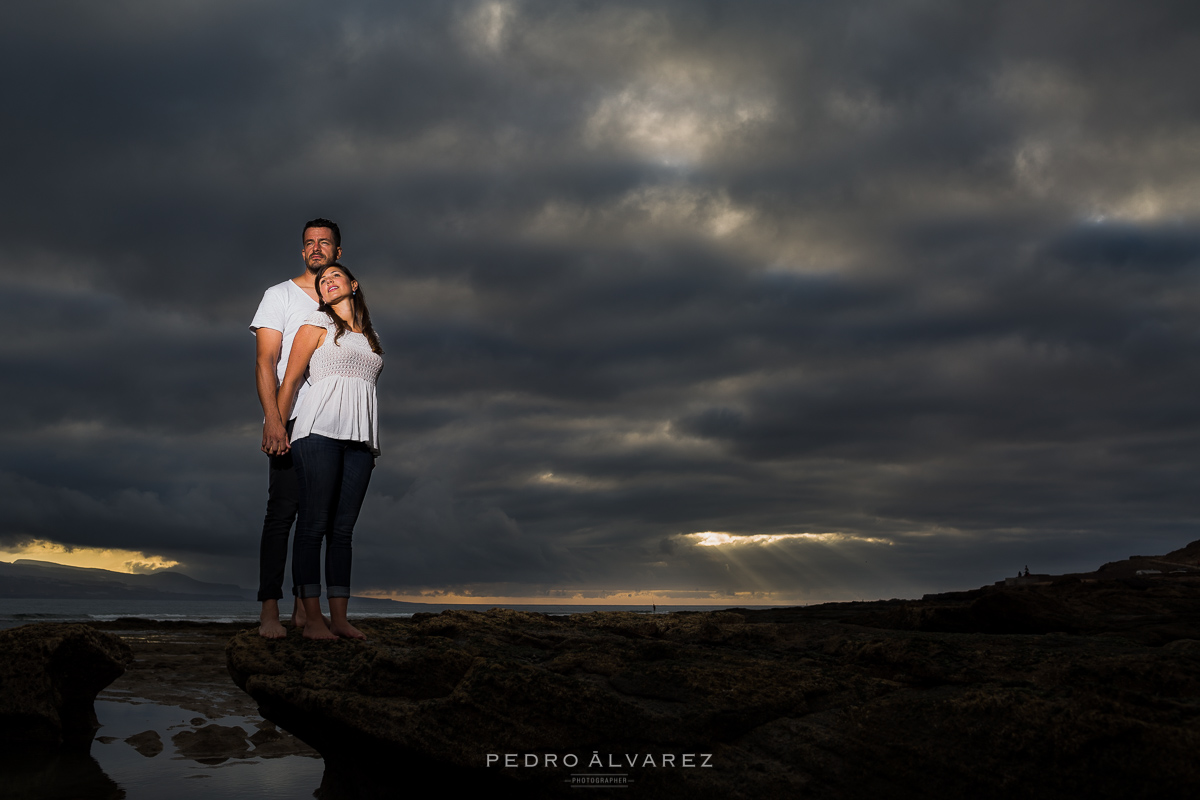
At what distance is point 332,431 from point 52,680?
457 centimetres

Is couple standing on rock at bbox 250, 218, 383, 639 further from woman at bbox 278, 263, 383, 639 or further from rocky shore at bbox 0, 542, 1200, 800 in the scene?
rocky shore at bbox 0, 542, 1200, 800

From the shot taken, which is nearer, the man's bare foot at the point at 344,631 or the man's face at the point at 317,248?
the man's bare foot at the point at 344,631

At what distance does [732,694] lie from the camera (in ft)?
10.3

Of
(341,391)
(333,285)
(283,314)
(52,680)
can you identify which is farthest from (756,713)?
(52,680)

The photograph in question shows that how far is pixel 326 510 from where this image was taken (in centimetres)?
438

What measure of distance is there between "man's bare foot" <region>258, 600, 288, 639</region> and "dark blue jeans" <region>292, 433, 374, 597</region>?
0.86 feet

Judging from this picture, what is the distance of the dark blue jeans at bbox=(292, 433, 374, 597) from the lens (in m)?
4.33

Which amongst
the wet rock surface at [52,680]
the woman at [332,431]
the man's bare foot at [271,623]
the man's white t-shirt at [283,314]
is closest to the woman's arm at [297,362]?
the woman at [332,431]

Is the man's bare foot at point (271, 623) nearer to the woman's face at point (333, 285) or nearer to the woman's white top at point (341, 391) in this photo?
the woman's white top at point (341, 391)

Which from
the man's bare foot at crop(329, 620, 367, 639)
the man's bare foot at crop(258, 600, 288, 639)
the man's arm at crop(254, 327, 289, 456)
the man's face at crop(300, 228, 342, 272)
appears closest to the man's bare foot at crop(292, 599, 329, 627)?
the man's bare foot at crop(258, 600, 288, 639)

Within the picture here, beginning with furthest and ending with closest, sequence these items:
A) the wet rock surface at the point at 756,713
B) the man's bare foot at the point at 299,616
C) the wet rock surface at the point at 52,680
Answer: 1. the wet rock surface at the point at 52,680
2. the man's bare foot at the point at 299,616
3. the wet rock surface at the point at 756,713

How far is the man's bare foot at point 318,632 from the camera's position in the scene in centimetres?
430

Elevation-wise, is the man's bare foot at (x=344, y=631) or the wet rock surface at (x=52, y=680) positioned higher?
the man's bare foot at (x=344, y=631)

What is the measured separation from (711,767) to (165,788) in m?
4.12
